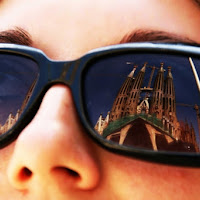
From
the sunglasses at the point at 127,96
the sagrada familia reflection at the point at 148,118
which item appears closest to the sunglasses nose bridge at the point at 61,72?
the sunglasses at the point at 127,96

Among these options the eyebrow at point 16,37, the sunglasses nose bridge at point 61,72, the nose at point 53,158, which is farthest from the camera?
the eyebrow at point 16,37

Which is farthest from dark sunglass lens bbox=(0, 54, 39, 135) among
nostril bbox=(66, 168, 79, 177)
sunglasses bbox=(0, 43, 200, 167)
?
nostril bbox=(66, 168, 79, 177)

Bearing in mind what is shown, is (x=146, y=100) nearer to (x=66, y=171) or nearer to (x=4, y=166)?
(x=66, y=171)

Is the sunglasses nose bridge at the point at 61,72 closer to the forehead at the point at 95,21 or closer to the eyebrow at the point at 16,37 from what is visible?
the forehead at the point at 95,21

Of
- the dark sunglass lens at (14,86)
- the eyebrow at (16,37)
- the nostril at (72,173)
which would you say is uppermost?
the eyebrow at (16,37)

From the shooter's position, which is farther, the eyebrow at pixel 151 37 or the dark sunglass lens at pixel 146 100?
the eyebrow at pixel 151 37

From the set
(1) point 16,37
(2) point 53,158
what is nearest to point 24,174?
(2) point 53,158

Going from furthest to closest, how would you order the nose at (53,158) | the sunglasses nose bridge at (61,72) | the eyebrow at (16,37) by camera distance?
the eyebrow at (16,37)
the sunglasses nose bridge at (61,72)
the nose at (53,158)
